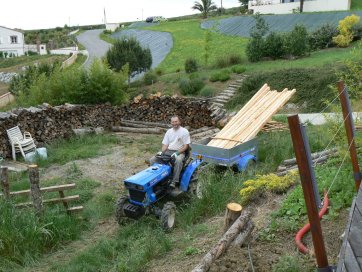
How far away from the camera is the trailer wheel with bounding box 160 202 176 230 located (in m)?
7.07

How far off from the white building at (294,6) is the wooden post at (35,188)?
43.3 m

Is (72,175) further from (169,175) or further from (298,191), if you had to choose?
(298,191)

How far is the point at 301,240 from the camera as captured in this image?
189 inches

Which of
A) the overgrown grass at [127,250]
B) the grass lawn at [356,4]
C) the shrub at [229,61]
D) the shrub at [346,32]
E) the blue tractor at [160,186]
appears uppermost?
the grass lawn at [356,4]

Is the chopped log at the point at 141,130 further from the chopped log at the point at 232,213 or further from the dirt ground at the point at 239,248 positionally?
the chopped log at the point at 232,213

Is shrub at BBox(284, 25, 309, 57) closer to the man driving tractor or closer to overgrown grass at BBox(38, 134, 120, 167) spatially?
overgrown grass at BBox(38, 134, 120, 167)

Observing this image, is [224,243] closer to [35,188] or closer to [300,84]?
[35,188]

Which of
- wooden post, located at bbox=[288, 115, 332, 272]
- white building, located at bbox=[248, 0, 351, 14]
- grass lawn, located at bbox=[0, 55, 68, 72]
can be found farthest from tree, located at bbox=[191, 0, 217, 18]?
wooden post, located at bbox=[288, 115, 332, 272]

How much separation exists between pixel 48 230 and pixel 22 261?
0.72m

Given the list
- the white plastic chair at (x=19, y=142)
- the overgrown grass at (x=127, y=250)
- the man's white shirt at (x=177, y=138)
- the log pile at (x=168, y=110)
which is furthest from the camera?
the log pile at (x=168, y=110)

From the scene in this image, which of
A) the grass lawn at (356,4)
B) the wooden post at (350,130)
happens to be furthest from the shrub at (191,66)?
the grass lawn at (356,4)

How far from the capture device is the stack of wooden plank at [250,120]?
402 inches

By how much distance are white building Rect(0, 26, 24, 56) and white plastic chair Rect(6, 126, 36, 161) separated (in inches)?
2339

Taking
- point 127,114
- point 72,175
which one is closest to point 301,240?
point 72,175
